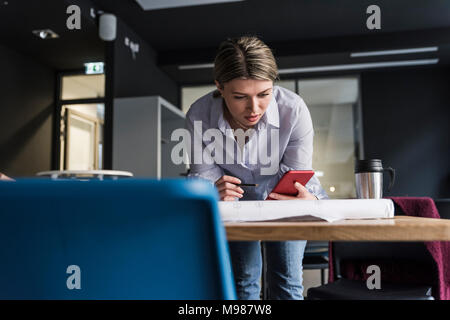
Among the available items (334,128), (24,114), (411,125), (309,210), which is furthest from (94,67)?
(309,210)

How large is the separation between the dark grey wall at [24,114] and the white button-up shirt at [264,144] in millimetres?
4661

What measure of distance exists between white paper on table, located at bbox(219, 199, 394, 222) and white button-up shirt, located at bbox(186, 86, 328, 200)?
1.94ft

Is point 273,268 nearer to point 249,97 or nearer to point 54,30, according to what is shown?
point 249,97

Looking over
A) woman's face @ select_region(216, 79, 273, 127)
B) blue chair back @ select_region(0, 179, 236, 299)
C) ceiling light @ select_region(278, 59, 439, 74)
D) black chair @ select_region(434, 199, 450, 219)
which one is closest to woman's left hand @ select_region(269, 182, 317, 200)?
woman's face @ select_region(216, 79, 273, 127)

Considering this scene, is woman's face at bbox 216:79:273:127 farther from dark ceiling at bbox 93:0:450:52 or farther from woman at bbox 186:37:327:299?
dark ceiling at bbox 93:0:450:52

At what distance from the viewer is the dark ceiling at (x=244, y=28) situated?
4.45m

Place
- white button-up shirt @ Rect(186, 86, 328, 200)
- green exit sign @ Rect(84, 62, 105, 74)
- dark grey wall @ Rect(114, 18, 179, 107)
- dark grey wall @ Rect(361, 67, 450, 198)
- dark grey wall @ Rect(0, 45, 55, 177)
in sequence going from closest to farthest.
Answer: white button-up shirt @ Rect(186, 86, 328, 200)
dark grey wall @ Rect(114, 18, 179, 107)
green exit sign @ Rect(84, 62, 105, 74)
dark grey wall @ Rect(0, 45, 55, 177)
dark grey wall @ Rect(361, 67, 450, 198)

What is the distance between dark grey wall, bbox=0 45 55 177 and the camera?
5.28m

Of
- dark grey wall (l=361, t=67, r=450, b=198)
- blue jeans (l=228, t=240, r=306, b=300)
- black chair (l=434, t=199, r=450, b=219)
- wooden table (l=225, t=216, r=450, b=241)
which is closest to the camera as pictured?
wooden table (l=225, t=216, r=450, b=241)

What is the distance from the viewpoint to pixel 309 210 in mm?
727

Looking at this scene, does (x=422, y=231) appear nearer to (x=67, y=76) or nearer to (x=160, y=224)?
(x=160, y=224)

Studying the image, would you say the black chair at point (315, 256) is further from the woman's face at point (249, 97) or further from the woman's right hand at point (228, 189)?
the woman's right hand at point (228, 189)

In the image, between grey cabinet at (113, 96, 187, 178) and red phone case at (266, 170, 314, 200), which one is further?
grey cabinet at (113, 96, 187, 178)

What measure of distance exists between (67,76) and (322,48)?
12.1 feet
